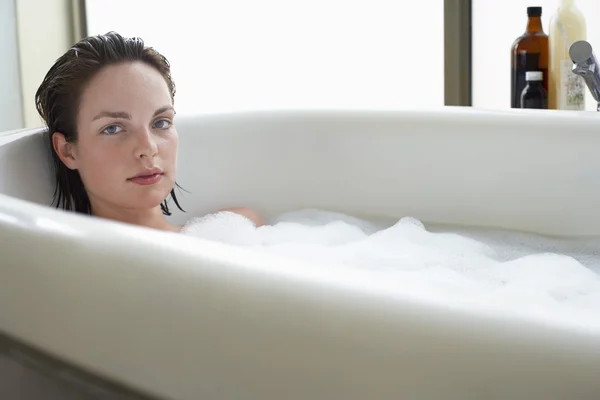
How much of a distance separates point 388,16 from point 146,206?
1515 mm

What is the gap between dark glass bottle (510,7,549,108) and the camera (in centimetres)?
190

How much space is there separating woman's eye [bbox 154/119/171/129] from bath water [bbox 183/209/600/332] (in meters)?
0.24

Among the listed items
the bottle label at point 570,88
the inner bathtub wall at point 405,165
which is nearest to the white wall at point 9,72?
the inner bathtub wall at point 405,165

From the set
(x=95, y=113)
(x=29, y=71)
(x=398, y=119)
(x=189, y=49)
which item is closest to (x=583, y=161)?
(x=398, y=119)

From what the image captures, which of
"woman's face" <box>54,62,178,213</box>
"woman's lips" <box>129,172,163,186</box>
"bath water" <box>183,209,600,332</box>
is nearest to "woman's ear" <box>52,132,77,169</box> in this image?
"woman's face" <box>54,62,178,213</box>

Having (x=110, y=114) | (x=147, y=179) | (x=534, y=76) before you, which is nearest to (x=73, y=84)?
(x=110, y=114)

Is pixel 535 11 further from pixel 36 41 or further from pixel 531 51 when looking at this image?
pixel 36 41

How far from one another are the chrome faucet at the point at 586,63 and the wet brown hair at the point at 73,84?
77 cm

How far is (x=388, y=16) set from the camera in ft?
8.75

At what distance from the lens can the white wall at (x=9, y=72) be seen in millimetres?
3047

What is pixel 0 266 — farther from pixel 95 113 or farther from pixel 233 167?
pixel 233 167

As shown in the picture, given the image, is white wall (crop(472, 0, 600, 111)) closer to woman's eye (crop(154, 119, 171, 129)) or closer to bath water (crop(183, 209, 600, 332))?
bath water (crop(183, 209, 600, 332))

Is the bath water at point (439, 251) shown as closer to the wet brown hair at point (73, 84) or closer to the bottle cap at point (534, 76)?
the wet brown hair at point (73, 84)

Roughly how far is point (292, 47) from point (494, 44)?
0.81m
